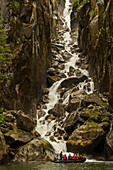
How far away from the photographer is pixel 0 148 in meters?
18.7

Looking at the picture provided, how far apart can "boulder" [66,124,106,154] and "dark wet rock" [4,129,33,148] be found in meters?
5.23

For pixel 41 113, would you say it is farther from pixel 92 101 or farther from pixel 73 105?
pixel 92 101

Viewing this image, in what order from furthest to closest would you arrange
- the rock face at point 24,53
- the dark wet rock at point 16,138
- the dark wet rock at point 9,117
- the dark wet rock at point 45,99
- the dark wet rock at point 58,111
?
the dark wet rock at point 45,99 → the dark wet rock at point 58,111 → the rock face at point 24,53 → the dark wet rock at point 9,117 → the dark wet rock at point 16,138

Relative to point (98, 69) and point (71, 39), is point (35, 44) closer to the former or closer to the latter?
point (98, 69)

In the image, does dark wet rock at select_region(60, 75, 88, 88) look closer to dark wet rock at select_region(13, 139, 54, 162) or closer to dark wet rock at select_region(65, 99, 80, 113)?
dark wet rock at select_region(65, 99, 80, 113)

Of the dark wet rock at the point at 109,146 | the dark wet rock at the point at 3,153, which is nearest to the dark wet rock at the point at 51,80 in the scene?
the dark wet rock at the point at 109,146

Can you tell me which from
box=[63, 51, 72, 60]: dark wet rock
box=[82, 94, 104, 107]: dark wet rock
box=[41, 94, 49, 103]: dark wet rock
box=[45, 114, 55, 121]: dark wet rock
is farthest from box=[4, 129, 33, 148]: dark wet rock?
box=[63, 51, 72, 60]: dark wet rock

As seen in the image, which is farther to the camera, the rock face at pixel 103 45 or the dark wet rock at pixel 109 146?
the rock face at pixel 103 45

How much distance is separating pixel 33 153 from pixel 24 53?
623 inches

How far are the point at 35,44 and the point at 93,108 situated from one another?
1562 centimetres

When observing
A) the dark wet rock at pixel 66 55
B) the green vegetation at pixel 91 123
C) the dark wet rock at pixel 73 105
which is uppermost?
the dark wet rock at pixel 66 55

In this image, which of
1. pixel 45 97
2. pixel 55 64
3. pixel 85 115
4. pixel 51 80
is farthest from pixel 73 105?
pixel 55 64

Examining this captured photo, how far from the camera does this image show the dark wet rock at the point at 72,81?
135 feet

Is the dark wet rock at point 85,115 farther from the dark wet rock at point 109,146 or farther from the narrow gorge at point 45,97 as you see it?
the dark wet rock at point 109,146
